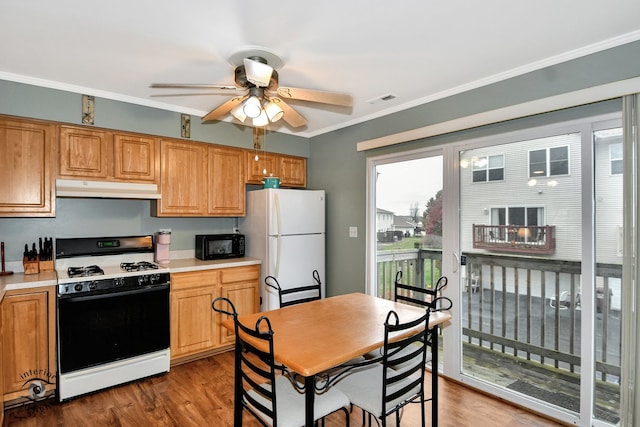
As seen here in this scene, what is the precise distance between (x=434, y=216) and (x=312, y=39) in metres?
1.89

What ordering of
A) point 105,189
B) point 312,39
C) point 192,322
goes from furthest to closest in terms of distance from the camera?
point 192,322, point 105,189, point 312,39

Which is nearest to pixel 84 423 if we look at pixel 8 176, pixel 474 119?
pixel 8 176

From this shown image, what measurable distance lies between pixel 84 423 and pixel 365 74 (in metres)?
3.20

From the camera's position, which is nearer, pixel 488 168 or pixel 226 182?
pixel 488 168

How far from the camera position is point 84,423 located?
7.69 feet

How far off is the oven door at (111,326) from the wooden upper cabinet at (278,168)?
161 cm

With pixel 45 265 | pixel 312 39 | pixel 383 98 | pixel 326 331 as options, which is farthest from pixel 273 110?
pixel 45 265

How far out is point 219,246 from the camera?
372 cm

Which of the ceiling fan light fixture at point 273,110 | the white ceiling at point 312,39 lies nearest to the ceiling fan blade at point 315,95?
the ceiling fan light fixture at point 273,110

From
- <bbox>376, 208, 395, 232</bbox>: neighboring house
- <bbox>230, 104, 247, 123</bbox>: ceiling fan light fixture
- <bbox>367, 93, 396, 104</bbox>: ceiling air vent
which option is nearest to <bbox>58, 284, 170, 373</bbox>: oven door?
<bbox>230, 104, 247, 123</bbox>: ceiling fan light fixture

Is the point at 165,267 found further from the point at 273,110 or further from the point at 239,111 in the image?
the point at 273,110

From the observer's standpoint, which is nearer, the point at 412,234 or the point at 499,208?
the point at 499,208

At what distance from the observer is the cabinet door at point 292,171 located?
168 inches

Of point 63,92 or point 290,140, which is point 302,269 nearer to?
point 290,140
